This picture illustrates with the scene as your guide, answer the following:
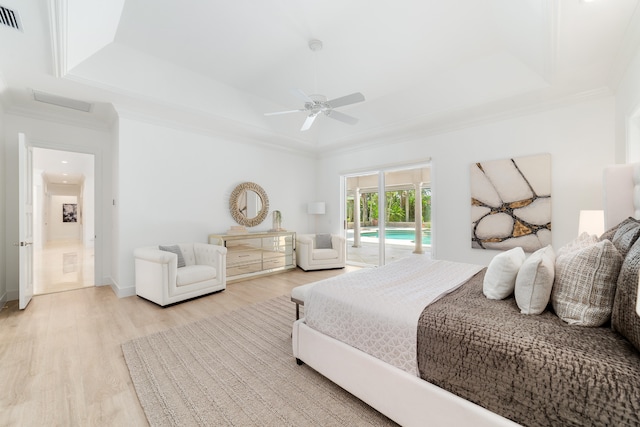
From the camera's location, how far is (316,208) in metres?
6.26

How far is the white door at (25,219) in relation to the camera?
10.7 feet

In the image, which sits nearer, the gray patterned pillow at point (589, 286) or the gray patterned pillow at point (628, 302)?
the gray patterned pillow at point (628, 302)

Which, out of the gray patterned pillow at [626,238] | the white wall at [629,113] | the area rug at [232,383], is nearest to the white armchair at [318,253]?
the area rug at [232,383]

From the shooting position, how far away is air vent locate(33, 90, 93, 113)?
3.46m

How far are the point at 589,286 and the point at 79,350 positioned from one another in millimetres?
3674

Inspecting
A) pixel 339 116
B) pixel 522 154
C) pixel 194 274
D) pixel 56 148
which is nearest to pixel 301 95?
pixel 339 116

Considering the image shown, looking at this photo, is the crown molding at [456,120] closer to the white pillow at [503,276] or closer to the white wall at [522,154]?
the white wall at [522,154]

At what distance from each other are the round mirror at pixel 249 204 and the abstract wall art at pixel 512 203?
3.88m

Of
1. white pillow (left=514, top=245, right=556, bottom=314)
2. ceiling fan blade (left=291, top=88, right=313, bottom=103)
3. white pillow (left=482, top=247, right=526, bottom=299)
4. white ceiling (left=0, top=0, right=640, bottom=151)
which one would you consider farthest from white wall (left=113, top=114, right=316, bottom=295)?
white pillow (left=514, top=245, right=556, bottom=314)

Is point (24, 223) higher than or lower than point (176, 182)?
lower

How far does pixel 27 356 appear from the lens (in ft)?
7.40

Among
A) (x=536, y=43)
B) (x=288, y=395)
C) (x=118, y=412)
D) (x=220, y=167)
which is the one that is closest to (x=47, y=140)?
(x=220, y=167)

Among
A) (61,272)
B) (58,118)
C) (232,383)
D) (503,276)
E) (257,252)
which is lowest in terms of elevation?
(232,383)

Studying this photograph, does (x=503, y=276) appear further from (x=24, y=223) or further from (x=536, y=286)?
(x=24, y=223)
